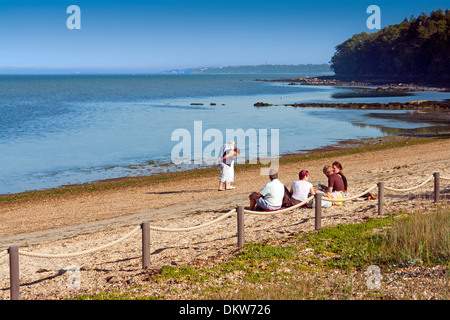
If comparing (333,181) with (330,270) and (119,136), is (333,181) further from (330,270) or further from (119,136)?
(119,136)

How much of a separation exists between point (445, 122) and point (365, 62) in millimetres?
153209

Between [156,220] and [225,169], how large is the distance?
4401 millimetres

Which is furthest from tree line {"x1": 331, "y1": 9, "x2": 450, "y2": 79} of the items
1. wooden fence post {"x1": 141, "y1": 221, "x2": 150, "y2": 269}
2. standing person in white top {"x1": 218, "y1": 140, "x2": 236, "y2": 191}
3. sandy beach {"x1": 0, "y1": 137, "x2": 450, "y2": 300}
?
wooden fence post {"x1": 141, "y1": 221, "x2": 150, "y2": 269}

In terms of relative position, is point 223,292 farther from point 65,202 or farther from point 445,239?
point 65,202

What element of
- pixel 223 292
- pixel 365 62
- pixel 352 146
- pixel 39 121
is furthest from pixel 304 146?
pixel 365 62

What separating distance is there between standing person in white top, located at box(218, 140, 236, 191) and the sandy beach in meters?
0.40

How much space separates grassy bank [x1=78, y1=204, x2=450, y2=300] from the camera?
7000mm

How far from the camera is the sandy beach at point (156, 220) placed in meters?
9.02

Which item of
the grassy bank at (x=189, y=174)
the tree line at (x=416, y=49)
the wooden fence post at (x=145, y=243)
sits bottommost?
the grassy bank at (x=189, y=174)

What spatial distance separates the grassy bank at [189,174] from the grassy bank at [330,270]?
12976mm

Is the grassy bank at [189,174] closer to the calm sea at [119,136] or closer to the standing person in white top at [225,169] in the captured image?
the calm sea at [119,136]

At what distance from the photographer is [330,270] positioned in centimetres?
811

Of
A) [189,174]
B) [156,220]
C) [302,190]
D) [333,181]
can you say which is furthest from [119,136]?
[302,190]

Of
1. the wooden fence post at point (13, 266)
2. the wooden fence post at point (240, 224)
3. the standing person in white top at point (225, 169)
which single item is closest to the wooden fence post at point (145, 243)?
the wooden fence post at point (240, 224)
